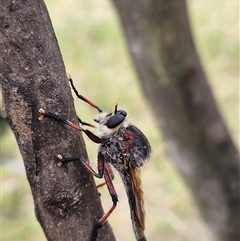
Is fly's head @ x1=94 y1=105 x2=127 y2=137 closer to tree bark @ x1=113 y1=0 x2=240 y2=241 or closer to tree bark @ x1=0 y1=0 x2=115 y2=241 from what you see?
tree bark @ x1=0 y1=0 x2=115 y2=241

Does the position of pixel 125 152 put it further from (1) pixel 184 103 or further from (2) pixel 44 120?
(1) pixel 184 103

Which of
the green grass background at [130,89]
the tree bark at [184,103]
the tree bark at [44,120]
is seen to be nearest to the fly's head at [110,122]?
the tree bark at [44,120]

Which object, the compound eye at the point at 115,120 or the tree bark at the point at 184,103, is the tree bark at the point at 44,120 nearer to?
the compound eye at the point at 115,120

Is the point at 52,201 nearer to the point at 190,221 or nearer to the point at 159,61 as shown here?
the point at 159,61

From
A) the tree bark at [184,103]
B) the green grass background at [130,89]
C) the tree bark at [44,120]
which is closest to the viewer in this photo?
the tree bark at [44,120]

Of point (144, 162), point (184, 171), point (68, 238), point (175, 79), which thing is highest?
point (175, 79)

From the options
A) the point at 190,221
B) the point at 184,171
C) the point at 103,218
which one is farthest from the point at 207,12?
the point at 103,218
